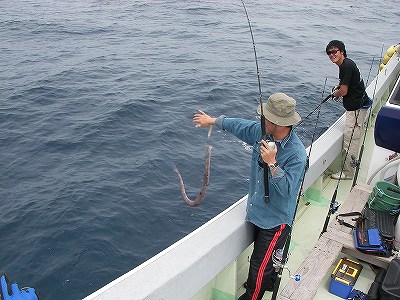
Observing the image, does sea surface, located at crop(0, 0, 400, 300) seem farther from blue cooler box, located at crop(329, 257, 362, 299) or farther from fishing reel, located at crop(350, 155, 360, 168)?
blue cooler box, located at crop(329, 257, 362, 299)

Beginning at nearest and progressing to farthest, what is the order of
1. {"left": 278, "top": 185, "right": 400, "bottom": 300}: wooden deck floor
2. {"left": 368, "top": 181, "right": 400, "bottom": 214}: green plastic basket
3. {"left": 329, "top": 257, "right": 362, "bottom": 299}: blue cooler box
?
{"left": 278, "top": 185, "right": 400, "bottom": 300}: wooden deck floor → {"left": 329, "top": 257, "right": 362, "bottom": 299}: blue cooler box → {"left": 368, "top": 181, "right": 400, "bottom": 214}: green plastic basket

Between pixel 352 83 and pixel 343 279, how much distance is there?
2.95 meters

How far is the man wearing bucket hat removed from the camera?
3.37 m

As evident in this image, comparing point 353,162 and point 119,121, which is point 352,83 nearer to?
point 353,162

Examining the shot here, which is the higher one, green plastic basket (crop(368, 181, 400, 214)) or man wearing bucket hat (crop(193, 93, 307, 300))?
man wearing bucket hat (crop(193, 93, 307, 300))

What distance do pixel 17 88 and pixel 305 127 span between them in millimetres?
8720

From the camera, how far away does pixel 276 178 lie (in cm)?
326

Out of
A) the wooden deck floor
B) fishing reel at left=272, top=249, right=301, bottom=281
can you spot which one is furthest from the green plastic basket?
fishing reel at left=272, top=249, right=301, bottom=281

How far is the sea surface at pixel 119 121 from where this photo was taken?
6.54 metres

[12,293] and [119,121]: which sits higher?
[12,293]

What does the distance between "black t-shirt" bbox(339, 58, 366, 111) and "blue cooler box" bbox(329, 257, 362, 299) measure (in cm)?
266

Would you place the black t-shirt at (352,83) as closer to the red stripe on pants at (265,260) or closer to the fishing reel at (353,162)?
the fishing reel at (353,162)

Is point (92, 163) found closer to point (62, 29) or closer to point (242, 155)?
point (242, 155)

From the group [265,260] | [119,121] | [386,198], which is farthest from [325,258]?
[119,121]
